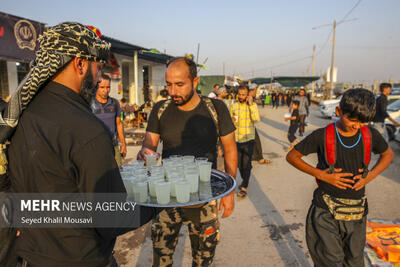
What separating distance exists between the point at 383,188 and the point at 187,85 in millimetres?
5429

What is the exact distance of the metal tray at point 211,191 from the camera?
1.86 m

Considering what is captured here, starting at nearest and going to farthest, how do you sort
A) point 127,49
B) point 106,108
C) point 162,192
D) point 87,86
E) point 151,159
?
point 87,86 < point 162,192 < point 151,159 < point 106,108 < point 127,49

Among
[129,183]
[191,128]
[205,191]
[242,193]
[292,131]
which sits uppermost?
[191,128]

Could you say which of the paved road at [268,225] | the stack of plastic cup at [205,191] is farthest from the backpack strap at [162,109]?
the paved road at [268,225]

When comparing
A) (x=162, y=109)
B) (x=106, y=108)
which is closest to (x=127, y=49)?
(x=106, y=108)

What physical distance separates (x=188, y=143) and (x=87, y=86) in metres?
1.32

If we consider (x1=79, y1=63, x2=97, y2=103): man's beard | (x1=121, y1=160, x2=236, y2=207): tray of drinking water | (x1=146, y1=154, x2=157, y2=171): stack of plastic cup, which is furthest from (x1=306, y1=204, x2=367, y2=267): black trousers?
(x1=79, y1=63, x2=97, y2=103): man's beard

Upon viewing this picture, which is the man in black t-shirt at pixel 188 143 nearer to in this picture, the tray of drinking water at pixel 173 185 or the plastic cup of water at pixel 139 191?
the tray of drinking water at pixel 173 185

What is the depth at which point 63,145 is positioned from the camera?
47.0 inches

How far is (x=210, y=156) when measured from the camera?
2682 mm

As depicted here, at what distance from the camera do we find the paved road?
3416 mm

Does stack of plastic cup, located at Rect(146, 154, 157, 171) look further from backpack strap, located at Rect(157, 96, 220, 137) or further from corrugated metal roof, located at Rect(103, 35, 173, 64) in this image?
corrugated metal roof, located at Rect(103, 35, 173, 64)

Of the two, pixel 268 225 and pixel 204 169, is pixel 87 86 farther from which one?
pixel 268 225

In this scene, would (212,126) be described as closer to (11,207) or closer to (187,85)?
(187,85)
